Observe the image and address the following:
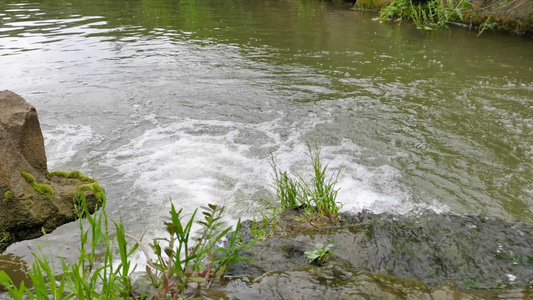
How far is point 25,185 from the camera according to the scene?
4.07 metres

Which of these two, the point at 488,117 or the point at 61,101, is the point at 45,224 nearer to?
the point at 61,101

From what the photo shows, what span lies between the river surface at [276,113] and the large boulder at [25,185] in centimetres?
17

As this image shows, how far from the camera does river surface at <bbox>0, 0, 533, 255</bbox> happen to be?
494 cm

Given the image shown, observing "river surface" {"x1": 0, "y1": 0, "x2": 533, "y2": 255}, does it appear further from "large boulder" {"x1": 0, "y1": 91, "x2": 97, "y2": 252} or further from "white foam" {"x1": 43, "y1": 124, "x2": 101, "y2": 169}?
"large boulder" {"x1": 0, "y1": 91, "x2": 97, "y2": 252}

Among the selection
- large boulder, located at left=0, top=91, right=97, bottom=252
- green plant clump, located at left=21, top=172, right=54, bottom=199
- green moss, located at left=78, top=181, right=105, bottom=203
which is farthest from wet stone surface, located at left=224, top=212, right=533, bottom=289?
green plant clump, located at left=21, top=172, right=54, bottom=199

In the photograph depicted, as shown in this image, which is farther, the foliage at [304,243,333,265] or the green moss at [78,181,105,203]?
the green moss at [78,181,105,203]

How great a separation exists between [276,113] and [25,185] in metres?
4.34

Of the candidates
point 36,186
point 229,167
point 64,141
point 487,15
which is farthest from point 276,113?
point 487,15

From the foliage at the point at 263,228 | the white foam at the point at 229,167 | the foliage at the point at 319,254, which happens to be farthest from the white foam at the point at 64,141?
the foliage at the point at 319,254

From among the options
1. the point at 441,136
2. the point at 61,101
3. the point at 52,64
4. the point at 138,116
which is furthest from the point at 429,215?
the point at 52,64

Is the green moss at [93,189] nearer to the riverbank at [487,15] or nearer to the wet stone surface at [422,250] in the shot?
the wet stone surface at [422,250]

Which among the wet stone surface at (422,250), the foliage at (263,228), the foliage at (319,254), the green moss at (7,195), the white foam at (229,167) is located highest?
the green moss at (7,195)

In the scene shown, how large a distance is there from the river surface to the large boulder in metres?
0.17

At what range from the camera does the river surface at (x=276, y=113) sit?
4938 mm
